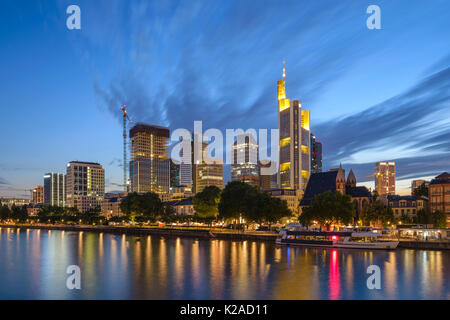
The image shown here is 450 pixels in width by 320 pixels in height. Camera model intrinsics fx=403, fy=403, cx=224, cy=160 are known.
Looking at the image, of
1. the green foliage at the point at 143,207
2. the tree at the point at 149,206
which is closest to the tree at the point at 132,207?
the green foliage at the point at 143,207

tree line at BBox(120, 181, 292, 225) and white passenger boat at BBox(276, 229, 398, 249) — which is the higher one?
tree line at BBox(120, 181, 292, 225)

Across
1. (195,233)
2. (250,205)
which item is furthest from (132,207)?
(250,205)

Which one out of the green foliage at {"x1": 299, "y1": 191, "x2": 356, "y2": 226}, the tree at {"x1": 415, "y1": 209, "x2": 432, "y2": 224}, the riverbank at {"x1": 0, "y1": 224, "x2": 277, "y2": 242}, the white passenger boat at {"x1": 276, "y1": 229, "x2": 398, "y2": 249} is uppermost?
the green foliage at {"x1": 299, "y1": 191, "x2": 356, "y2": 226}

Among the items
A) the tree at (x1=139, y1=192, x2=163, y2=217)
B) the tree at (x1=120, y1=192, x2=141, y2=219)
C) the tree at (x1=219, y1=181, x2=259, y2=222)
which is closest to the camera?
the tree at (x1=219, y1=181, x2=259, y2=222)

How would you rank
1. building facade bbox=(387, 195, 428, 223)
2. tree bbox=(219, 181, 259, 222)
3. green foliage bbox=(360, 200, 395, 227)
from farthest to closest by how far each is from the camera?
building facade bbox=(387, 195, 428, 223) → tree bbox=(219, 181, 259, 222) → green foliage bbox=(360, 200, 395, 227)

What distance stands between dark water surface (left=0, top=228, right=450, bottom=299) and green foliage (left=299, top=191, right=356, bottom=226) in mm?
21425

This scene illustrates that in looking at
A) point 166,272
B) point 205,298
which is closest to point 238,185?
point 166,272

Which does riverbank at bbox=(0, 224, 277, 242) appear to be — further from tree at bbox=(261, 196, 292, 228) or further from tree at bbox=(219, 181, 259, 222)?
tree at bbox=(219, 181, 259, 222)

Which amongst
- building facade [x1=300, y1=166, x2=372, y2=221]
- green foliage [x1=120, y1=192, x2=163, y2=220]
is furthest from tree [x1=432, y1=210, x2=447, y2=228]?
green foliage [x1=120, y1=192, x2=163, y2=220]

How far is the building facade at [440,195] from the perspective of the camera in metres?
125

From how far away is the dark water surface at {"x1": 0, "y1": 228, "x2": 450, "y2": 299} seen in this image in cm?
4906

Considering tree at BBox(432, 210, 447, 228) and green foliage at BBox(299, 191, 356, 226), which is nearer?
green foliage at BBox(299, 191, 356, 226)

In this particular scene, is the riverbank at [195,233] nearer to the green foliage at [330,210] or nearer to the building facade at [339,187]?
the green foliage at [330,210]
